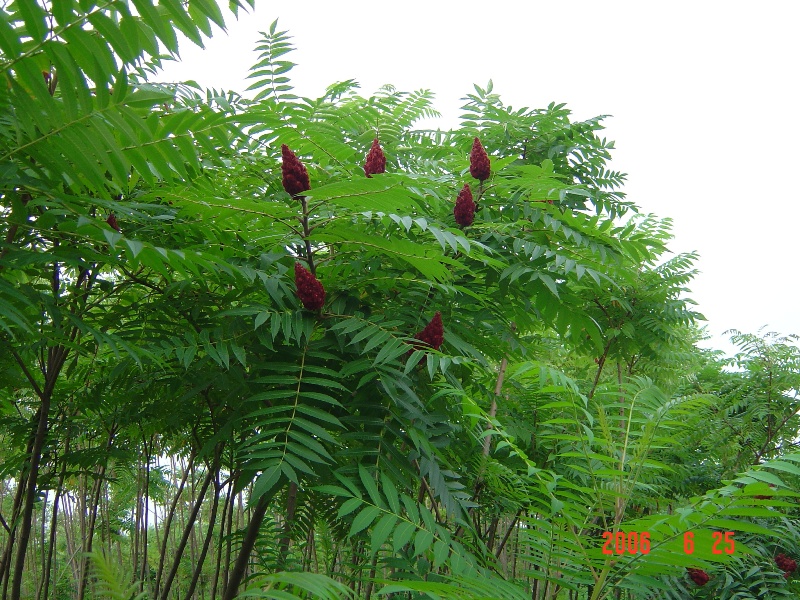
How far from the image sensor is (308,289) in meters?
1.65

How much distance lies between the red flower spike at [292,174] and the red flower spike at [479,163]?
64cm

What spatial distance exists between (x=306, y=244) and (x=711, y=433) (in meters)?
2.99

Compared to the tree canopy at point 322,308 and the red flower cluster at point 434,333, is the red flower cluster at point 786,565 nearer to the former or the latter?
the tree canopy at point 322,308

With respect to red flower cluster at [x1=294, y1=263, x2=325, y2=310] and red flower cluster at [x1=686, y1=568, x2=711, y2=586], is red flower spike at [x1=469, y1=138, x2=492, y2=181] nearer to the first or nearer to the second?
red flower cluster at [x1=294, y1=263, x2=325, y2=310]

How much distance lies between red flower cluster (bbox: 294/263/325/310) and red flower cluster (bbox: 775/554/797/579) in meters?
2.94

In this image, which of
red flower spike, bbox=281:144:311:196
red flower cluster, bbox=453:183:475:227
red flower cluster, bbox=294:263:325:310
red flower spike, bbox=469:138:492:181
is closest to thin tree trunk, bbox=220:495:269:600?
red flower cluster, bbox=294:263:325:310

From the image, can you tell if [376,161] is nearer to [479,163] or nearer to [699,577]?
[479,163]

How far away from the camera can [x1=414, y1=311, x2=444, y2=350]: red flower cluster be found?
1696 millimetres

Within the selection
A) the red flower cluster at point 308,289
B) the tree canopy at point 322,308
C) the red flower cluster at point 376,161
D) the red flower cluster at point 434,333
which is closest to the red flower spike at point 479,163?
the tree canopy at point 322,308

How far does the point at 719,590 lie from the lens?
3.22m

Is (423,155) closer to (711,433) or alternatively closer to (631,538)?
(631,538)

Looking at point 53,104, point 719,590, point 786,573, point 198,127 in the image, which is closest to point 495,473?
point 198,127
